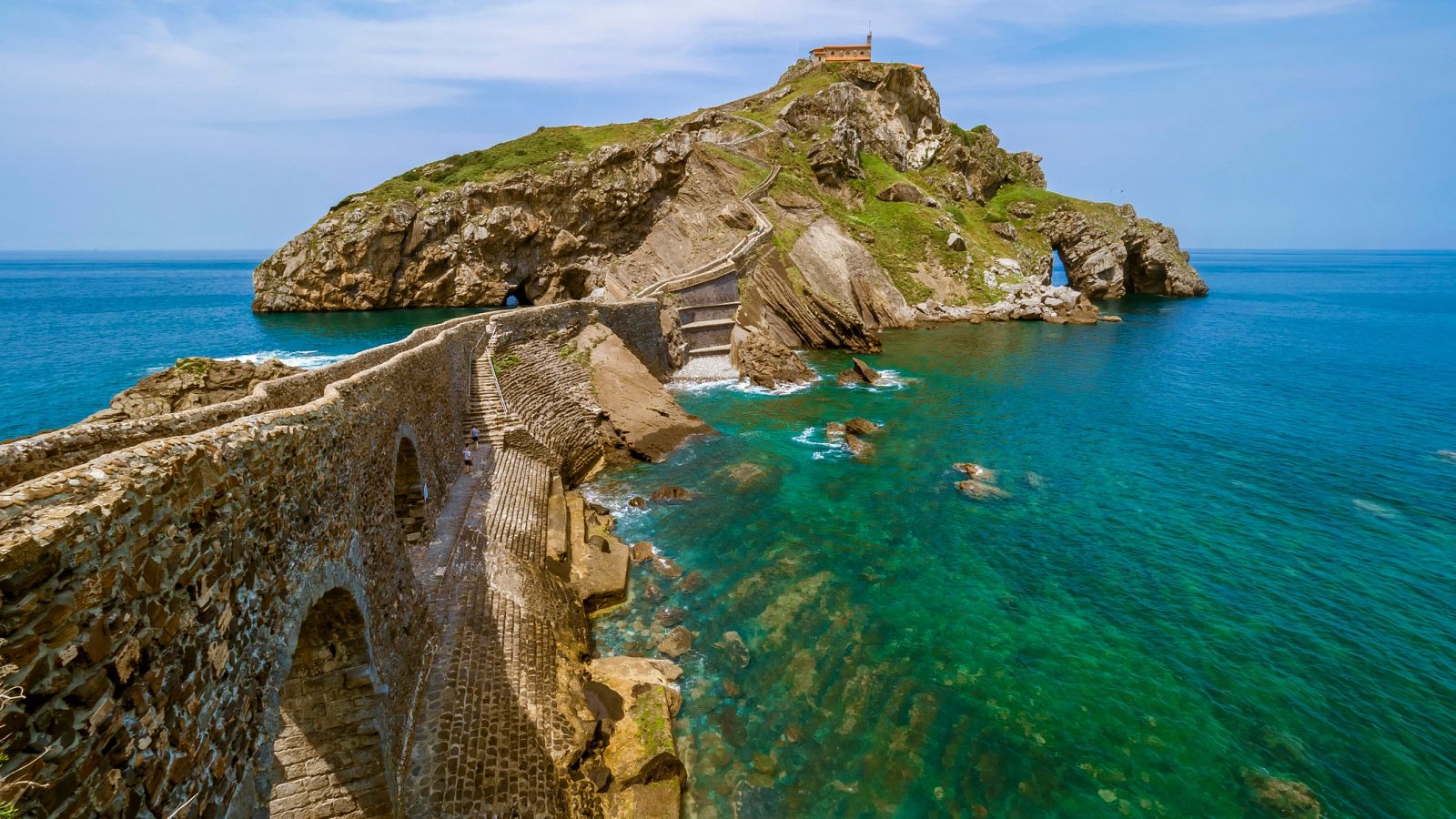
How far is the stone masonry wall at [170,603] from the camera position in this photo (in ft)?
13.2

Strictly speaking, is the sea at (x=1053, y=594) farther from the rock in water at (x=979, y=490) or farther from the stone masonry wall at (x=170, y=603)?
the stone masonry wall at (x=170, y=603)

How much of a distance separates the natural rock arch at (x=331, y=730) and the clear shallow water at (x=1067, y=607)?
639cm

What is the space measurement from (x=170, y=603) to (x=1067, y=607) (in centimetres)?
2104

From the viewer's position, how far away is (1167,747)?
13.8m

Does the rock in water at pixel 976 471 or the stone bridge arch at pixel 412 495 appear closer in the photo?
the stone bridge arch at pixel 412 495

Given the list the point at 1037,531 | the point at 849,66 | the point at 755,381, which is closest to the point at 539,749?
the point at 1037,531

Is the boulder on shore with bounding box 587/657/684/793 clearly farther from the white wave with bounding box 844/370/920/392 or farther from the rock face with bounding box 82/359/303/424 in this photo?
the white wave with bounding box 844/370/920/392

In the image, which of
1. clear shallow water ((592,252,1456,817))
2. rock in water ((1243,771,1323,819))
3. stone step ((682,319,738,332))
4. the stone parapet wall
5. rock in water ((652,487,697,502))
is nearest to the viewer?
the stone parapet wall

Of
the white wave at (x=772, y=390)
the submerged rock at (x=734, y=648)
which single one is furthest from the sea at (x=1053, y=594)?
the white wave at (x=772, y=390)

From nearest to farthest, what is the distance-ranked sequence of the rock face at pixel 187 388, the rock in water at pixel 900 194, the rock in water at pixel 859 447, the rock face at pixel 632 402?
the rock face at pixel 187 388 < the rock in water at pixel 859 447 < the rock face at pixel 632 402 < the rock in water at pixel 900 194

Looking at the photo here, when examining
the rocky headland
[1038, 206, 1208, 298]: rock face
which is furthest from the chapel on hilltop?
→ [1038, 206, 1208, 298]: rock face

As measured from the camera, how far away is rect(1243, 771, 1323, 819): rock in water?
12.2 metres

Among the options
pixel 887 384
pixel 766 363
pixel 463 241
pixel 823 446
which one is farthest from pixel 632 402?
pixel 463 241

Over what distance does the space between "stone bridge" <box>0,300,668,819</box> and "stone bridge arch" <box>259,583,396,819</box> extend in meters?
0.03
